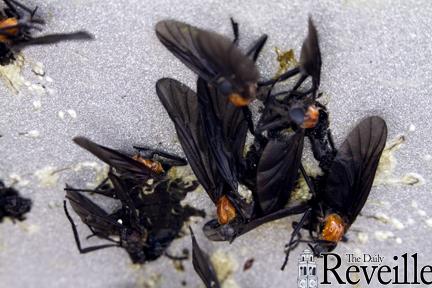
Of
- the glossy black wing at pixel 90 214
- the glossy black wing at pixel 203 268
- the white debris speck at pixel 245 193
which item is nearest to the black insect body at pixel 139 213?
the glossy black wing at pixel 90 214

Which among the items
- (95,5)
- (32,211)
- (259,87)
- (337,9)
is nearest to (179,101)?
(259,87)

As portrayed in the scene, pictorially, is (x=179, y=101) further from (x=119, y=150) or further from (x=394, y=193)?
(x=394, y=193)

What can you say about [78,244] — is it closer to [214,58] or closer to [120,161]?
[120,161]

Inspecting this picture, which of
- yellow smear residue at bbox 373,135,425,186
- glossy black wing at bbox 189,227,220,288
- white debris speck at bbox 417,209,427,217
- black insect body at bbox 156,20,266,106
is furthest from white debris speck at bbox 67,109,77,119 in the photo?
white debris speck at bbox 417,209,427,217

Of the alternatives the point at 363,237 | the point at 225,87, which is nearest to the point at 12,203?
the point at 225,87

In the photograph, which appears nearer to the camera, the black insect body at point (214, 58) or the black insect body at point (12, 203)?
the black insect body at point (214, 58)

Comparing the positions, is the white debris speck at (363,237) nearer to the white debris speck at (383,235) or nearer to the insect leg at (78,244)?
the white debris speck at (383,235)
